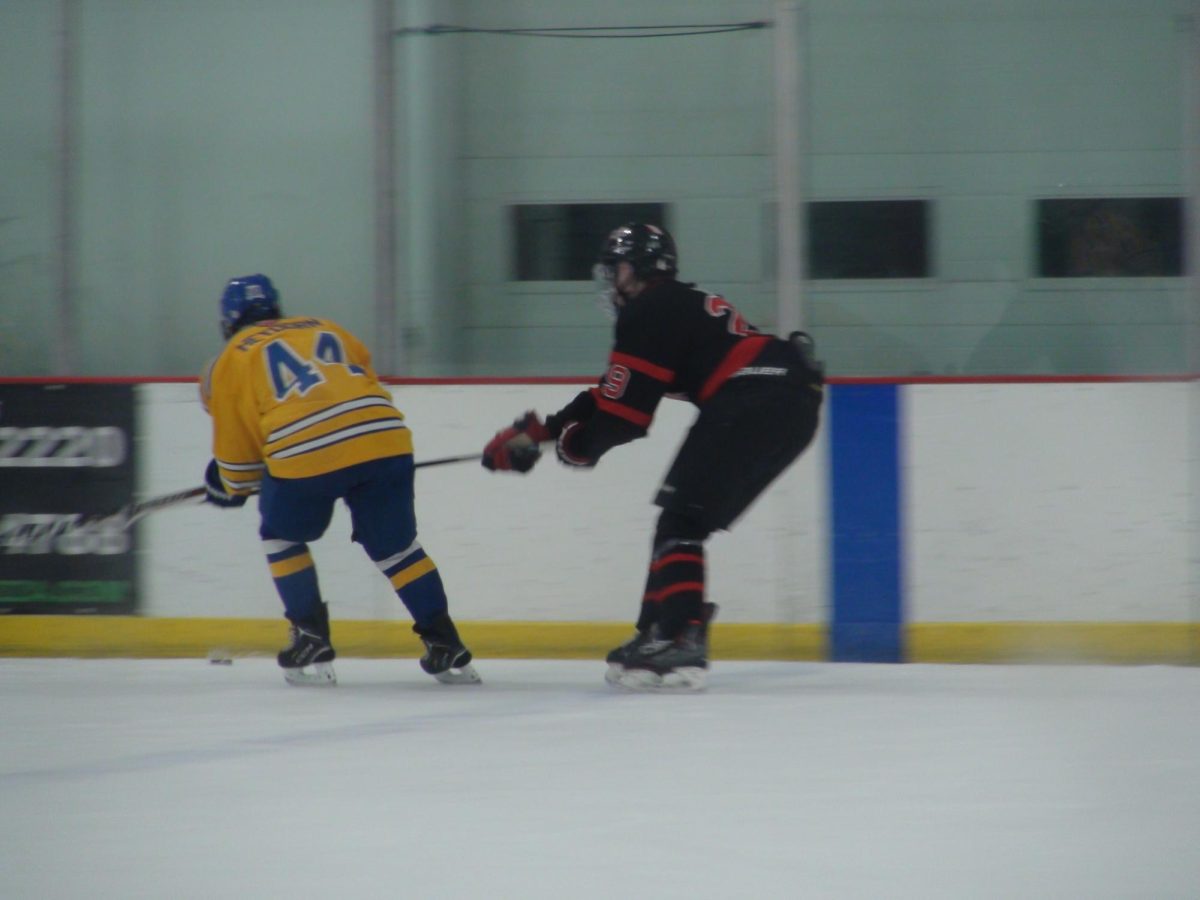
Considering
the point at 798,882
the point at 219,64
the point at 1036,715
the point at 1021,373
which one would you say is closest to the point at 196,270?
the point at 219,64

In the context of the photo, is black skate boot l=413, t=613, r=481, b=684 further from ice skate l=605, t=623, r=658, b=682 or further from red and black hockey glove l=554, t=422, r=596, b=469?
red and black hockey glove l=554, t=422, r=596, b=469

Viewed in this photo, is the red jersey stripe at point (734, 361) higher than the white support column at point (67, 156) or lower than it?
lower

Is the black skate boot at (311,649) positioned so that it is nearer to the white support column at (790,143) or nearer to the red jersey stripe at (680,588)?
the red jersey stripe at (680,588)

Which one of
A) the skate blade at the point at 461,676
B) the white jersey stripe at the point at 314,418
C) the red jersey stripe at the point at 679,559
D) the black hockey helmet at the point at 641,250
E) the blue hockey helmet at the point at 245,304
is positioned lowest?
the skate blade at the point at 461,676

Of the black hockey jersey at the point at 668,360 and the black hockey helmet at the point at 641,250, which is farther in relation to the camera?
the black hockey helmet at the point at 641,250

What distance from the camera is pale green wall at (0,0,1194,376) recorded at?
4629 millimetres

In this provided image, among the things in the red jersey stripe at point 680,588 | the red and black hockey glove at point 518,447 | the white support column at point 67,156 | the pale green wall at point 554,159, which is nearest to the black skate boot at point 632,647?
the red jersey stripe at point 680,588

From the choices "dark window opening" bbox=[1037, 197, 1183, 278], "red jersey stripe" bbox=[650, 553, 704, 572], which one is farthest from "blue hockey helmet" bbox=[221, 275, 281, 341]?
"dark window opening" bbox=[1037, 197, 1183, 278]

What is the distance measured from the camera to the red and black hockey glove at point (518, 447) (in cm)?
372

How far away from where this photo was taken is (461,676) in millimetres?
3922

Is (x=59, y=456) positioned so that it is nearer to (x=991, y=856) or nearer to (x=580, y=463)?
(x=580, y=463)

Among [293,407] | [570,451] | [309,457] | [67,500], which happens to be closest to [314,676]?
[309,457]

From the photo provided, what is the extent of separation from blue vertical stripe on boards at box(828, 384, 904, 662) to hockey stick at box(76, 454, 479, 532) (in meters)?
1.08

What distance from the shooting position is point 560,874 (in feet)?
7.18
